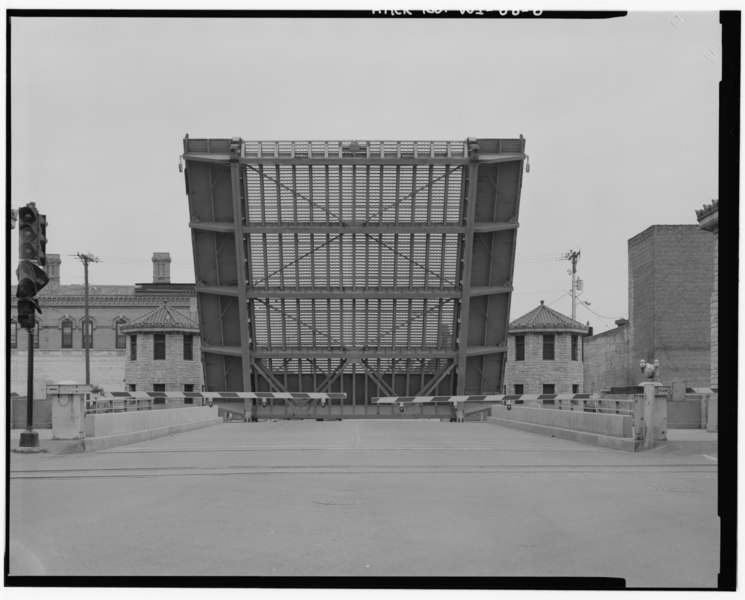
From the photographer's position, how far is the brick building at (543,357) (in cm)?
3381

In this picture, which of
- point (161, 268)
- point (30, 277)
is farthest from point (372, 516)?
point (161, 268)

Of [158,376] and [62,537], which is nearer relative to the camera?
[62,537]

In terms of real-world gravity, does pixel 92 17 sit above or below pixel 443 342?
above

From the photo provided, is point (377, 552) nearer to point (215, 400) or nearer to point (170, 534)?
point (170, 534)

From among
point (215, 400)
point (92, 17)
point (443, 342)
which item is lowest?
point (215, 400)

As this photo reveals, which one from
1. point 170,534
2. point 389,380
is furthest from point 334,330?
→ point 170,534

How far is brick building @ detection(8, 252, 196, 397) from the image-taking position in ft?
158

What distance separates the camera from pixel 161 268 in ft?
181

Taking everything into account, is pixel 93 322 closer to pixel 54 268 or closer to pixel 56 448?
pixel 54 268

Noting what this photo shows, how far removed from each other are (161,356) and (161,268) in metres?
21.2

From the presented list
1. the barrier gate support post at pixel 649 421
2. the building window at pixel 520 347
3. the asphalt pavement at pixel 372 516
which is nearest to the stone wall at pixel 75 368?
the building window at pixel 520 347

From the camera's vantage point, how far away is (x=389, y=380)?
86.7 ft

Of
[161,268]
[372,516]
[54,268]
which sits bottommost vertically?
[372,516]

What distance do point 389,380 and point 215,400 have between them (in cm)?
503
